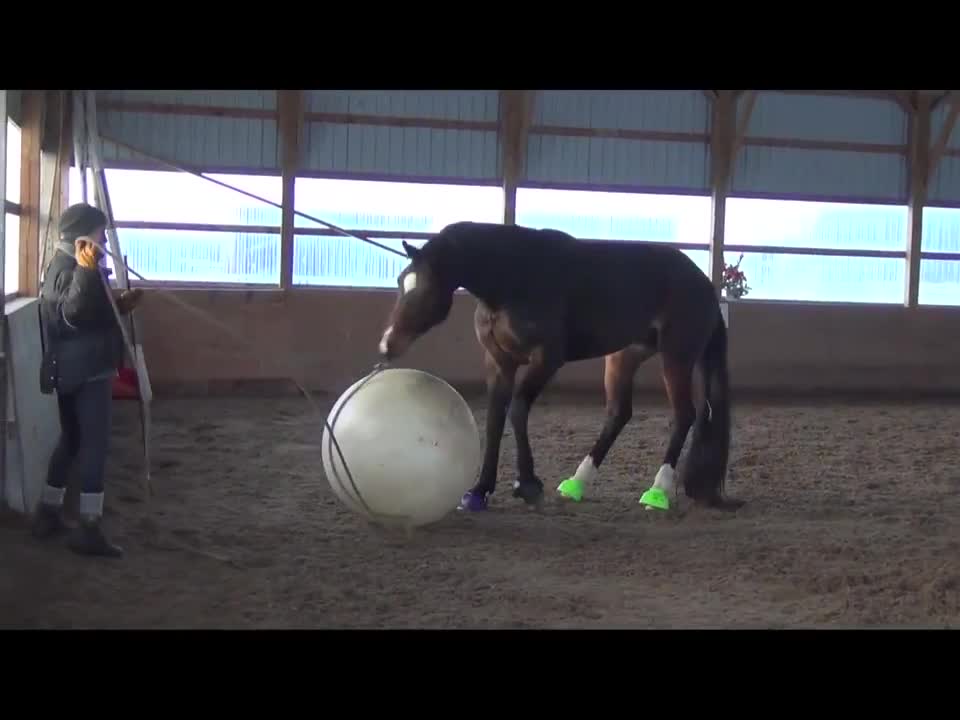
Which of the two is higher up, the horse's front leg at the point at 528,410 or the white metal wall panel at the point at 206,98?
the white metal wall panel at the point at 206,98

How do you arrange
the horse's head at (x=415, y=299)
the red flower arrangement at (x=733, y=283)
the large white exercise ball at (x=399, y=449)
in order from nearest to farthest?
the large white exercise ball at (x=399, y=449)
the horse's head at (x=415, y=299)
the red flower arrangement at (x=733, y=283)

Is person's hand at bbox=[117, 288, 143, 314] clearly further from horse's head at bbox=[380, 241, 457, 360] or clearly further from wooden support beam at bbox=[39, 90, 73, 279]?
wooden support beam at bbox=[39, 90, 73, 279]

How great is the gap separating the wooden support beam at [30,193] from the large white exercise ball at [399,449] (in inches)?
108

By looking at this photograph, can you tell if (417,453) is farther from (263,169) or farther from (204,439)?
(263,169)

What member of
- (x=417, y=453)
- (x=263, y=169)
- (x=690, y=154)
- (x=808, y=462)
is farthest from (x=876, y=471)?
(x=263, y=169)

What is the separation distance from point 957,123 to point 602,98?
4.40 m

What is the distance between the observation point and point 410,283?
4719mm

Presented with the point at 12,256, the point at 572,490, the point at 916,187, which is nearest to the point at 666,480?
the point at 572,490

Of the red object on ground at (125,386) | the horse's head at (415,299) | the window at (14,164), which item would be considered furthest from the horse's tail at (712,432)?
the red object on ground at (125,386)

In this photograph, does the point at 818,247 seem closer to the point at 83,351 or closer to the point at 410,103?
the point at 410,103

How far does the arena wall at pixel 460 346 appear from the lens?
1009cm

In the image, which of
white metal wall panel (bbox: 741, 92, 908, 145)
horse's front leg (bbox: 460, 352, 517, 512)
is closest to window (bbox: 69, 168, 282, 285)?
white metal wall panel (bbox: 741, 92, 908, 145)

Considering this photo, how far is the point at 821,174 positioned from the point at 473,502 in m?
8.80

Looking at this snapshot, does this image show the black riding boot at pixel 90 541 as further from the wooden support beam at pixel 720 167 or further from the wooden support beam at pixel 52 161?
the wooden support beam at pixel 720 167
